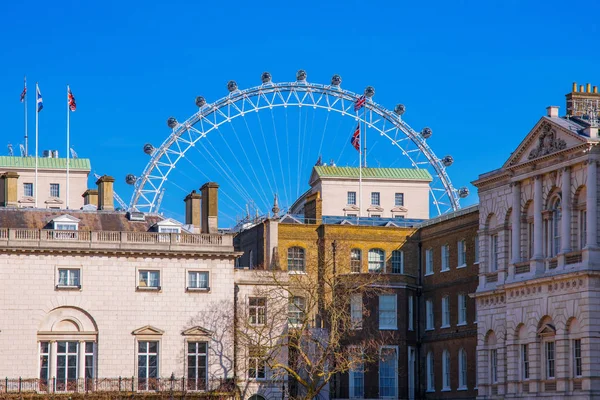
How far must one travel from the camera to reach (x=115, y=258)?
84375mm

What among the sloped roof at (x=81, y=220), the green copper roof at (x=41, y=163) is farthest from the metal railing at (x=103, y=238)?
the green copper roof at (x=41, y=163)

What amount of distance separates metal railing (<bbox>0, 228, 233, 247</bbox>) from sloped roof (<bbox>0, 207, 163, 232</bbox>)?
1.99m

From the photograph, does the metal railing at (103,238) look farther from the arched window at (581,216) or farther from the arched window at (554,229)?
the arched window at (581,216)

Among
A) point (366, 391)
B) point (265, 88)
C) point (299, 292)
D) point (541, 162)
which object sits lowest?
point (366, 391)

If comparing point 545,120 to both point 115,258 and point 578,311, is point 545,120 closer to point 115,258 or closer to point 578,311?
point 578,311

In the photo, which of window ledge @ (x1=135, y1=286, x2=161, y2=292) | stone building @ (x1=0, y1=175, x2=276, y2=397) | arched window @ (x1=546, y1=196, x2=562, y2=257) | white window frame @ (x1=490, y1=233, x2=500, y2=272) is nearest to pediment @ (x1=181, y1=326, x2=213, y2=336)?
stone building @ (x1=0, y1=175, x2=276, y2=397)

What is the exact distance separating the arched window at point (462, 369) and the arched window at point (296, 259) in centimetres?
1285

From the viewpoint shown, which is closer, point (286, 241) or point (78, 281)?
point (78, 281)

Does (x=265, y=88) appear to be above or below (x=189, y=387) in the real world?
above

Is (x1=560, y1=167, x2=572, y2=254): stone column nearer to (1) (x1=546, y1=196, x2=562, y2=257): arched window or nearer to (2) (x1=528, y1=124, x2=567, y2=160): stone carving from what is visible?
(1) (x1=546, y1=196, x2=562, y2=257): arched window

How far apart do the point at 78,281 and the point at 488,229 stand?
23656 millimetres

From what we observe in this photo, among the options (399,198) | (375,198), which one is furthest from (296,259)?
(399,198)

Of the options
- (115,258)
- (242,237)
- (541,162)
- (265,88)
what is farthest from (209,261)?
(265,88)

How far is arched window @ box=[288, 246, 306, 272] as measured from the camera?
307 feet
